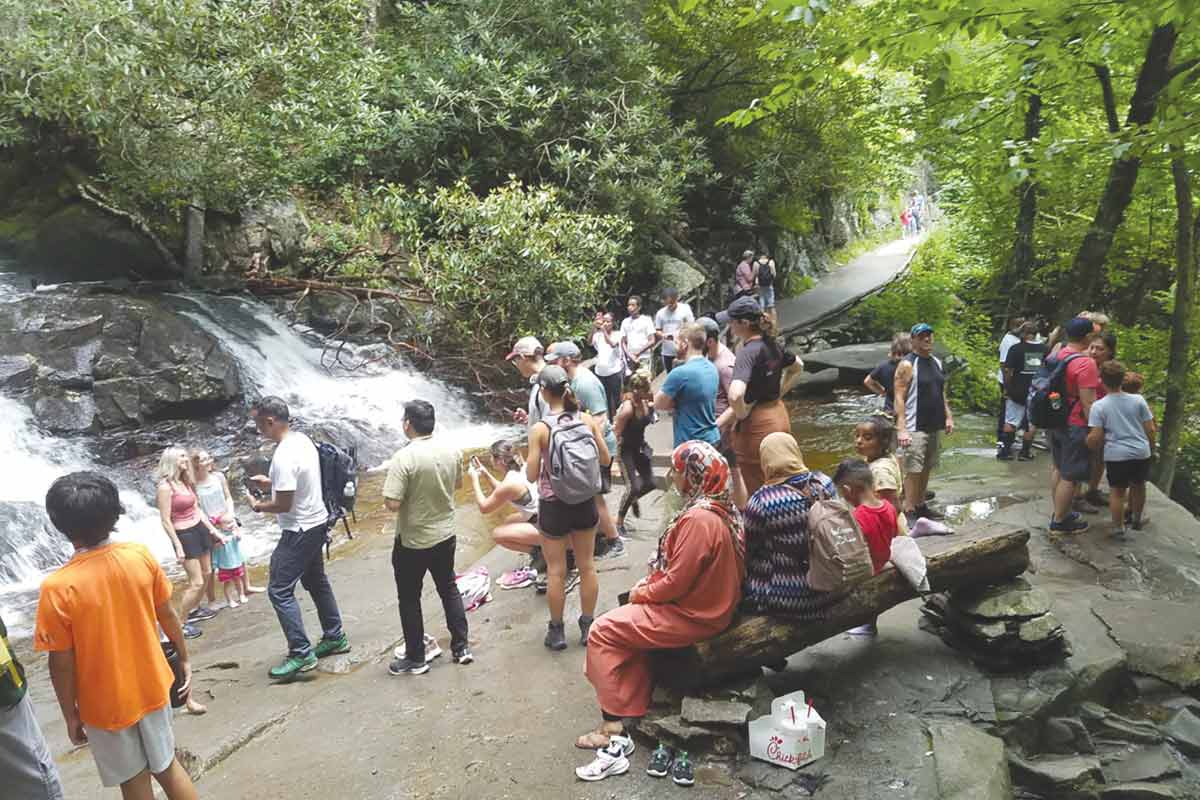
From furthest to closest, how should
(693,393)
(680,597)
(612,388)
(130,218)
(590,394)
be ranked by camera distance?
1. (130,218)
2. (612,388)
3. (590,394)
4. (693,393)
5. (680,597)

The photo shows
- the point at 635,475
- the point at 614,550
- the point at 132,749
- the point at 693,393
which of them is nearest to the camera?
the point at 132,749

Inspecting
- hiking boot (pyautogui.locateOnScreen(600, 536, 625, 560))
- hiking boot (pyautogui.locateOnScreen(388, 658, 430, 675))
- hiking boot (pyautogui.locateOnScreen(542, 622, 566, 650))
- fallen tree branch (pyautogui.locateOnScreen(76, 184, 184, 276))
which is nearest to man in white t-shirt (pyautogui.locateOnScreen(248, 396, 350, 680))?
hiking boot (pyautogui.locateOnScreen(388, 658, 430, 675))

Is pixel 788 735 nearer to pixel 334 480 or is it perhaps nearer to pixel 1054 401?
pixel 334 480

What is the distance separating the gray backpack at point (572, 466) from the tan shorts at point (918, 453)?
3.38 m

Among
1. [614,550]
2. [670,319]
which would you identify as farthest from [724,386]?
[670,319]

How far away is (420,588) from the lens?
16.5ft

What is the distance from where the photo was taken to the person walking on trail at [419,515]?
4793 mm

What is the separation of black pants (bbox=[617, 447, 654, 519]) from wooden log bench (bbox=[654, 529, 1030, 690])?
2787mm

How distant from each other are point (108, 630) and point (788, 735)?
119 inches

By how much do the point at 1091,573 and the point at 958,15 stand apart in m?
4.38

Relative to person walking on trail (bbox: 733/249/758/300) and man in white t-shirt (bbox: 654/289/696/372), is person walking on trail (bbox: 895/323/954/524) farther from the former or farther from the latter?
person walking on trail (bbox: 733/249/758/300)

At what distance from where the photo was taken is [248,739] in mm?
4484

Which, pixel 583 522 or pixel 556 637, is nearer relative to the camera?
pixel 583 522

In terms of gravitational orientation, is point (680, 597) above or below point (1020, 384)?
above
